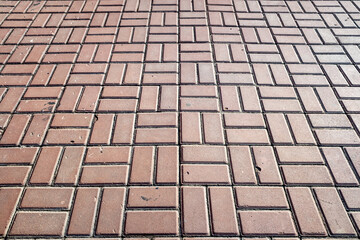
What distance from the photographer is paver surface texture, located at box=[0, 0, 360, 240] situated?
1.59m

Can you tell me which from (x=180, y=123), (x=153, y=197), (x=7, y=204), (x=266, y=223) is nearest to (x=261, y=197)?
(x=266, y=223)

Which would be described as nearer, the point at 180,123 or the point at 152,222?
the point at 152,222

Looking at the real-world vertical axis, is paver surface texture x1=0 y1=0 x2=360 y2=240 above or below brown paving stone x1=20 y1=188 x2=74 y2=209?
above

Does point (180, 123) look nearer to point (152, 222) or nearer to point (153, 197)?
point (153, 197)

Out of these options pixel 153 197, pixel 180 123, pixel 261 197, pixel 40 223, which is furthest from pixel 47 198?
pixel 261 197

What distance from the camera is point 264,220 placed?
5.14 ft

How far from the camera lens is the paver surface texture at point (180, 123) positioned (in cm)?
159

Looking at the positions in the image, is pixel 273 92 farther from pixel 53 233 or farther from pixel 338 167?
pixel 53 233

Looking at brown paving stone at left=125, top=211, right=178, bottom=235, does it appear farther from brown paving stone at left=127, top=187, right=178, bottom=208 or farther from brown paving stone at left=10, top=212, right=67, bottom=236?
brown paving stone at left=10, top=212, right=67, bottom=236

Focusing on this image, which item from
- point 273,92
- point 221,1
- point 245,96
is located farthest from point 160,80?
point 221,1

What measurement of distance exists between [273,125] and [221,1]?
1786 mm

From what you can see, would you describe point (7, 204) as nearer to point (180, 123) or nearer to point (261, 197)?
point (180, 123)

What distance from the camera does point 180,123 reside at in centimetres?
201

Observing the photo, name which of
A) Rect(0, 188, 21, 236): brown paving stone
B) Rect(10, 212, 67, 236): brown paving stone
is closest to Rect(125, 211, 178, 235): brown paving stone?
Rect(10, 212, 67, 236): brown paving stone
